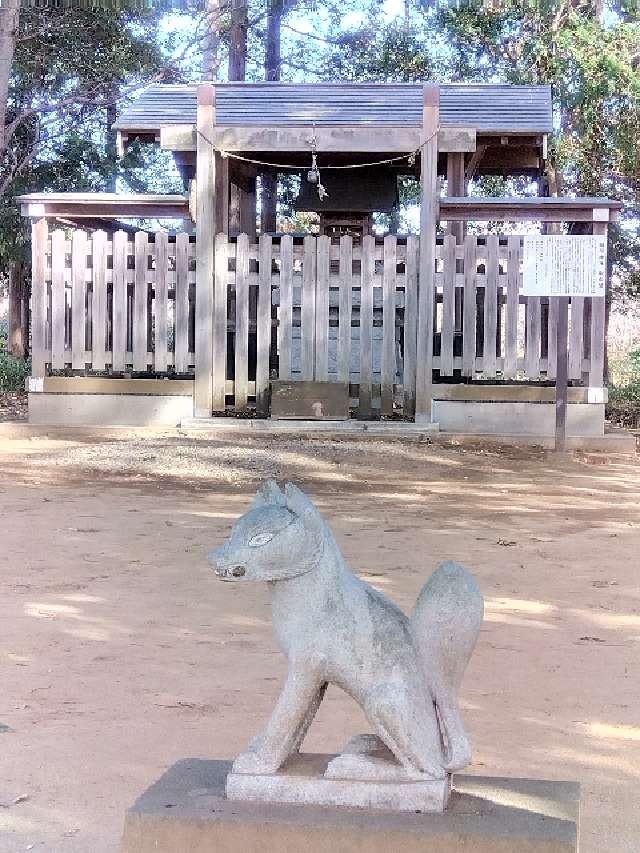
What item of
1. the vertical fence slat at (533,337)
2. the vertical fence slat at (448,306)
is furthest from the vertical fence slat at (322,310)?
the vertical fence slat at (533,337)

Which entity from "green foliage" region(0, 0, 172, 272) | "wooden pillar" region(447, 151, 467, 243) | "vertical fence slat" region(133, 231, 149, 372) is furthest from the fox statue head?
"green foliage" region(0, 0, 172, 272)

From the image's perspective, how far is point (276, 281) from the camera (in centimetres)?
1551

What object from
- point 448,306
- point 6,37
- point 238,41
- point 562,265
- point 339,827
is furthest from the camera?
point 238,41

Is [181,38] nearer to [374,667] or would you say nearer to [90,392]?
[90,392]

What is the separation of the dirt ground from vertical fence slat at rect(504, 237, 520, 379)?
2.82 metres

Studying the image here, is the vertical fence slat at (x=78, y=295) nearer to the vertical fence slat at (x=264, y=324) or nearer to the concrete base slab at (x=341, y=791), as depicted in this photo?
the vertical fence slat at (x=264, y=324)

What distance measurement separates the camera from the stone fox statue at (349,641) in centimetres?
291

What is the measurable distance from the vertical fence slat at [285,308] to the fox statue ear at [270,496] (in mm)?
12416

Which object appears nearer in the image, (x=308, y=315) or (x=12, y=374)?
(x=308, y=315)

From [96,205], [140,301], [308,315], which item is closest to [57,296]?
[140,301]

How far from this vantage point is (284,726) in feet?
9.79

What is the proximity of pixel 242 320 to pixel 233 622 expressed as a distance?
928 centimetres

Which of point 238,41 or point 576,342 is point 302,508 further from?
point 238,41

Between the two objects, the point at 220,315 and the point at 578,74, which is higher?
the point at 578,74
